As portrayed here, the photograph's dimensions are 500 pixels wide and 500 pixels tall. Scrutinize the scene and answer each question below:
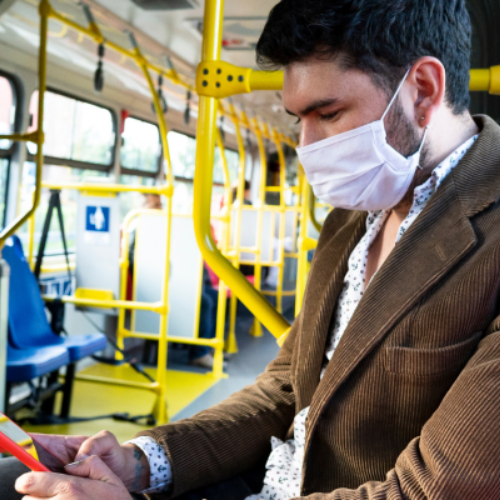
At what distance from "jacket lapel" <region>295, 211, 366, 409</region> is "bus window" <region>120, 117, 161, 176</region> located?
4.51 metres

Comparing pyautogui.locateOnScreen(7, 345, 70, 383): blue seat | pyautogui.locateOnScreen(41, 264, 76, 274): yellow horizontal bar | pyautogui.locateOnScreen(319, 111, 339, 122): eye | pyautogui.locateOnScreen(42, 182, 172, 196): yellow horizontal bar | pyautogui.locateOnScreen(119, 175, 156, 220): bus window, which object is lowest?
pyautogui.locateOnScreen(7, 345, 70, 383): blue seat

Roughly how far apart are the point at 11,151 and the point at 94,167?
42.3 inches

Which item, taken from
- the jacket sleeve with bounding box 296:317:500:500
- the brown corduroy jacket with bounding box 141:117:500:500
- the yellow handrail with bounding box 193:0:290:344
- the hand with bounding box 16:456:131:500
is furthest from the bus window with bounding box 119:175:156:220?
the jacket sleeve with bounding box 296:317:500:500

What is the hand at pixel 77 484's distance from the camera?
828mm

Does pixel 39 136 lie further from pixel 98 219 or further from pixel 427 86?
pixel 427 86

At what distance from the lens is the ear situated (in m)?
0.98

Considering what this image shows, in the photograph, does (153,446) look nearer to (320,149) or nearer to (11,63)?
(320,149)

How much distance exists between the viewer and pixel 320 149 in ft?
3.58

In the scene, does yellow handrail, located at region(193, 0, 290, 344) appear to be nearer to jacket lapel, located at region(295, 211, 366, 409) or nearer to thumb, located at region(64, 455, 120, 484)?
jacket lapel, located at region(295, 211, 366, 409)

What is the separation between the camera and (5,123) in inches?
A: 157

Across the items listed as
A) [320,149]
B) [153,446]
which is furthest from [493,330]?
[153,446]

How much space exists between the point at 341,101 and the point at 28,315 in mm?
3101

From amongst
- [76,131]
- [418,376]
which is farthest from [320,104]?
[76,131]

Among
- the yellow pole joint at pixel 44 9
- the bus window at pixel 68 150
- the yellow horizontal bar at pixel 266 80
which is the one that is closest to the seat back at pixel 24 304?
the bus window at pixel 68 150
